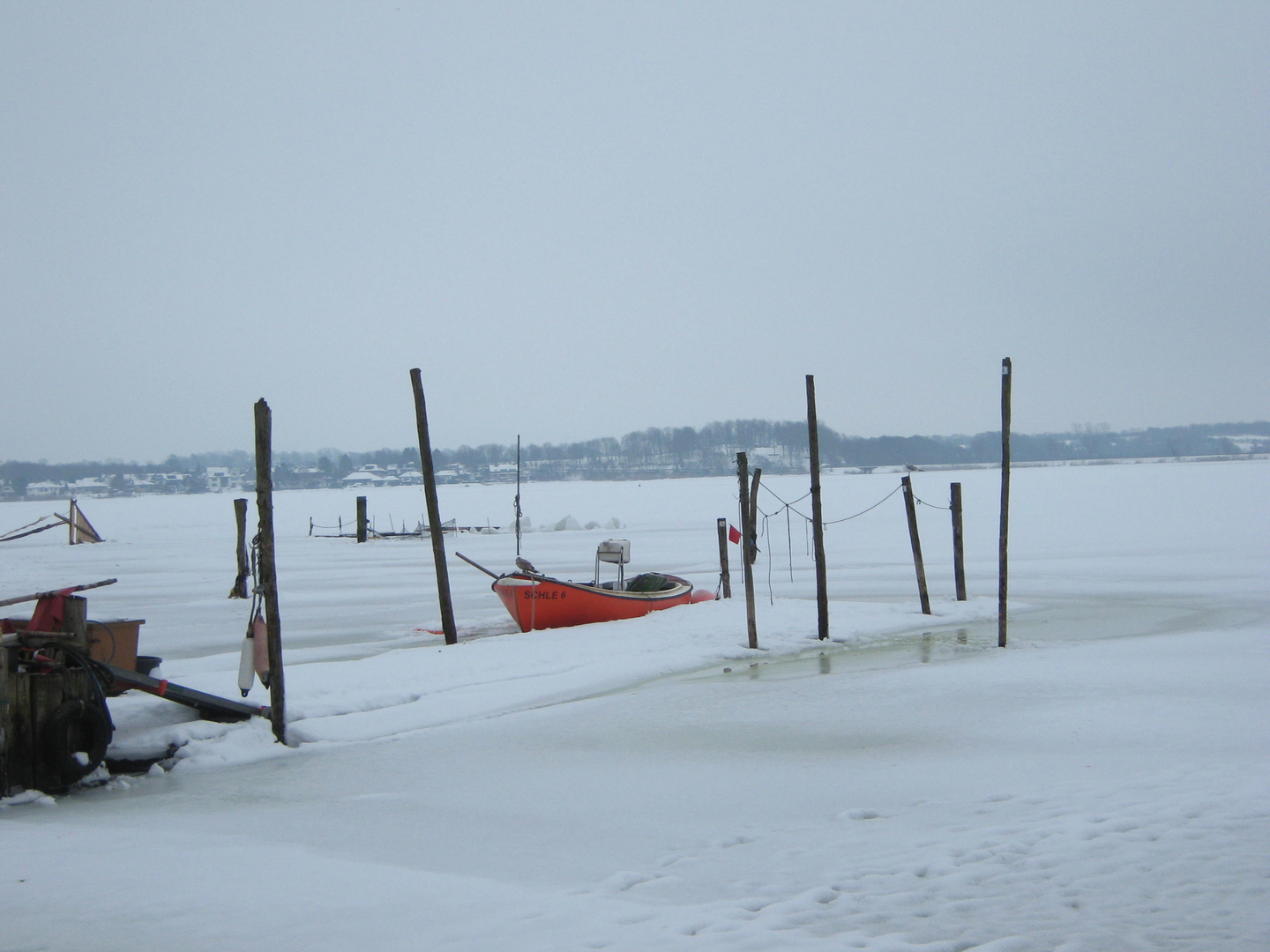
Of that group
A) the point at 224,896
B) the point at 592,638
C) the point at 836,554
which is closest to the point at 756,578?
the point at 836,554

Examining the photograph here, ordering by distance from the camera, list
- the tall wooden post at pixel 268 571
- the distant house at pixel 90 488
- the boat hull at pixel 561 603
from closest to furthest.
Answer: the tall wooden post at pixel 268 571 < the boat hull at pixel 561 603 < the distant house at pixel 90 488

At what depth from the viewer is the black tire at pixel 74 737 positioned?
6867 mm

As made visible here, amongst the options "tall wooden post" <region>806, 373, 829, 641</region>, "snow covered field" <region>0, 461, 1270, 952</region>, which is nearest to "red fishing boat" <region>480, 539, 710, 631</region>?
"snow covered field" <region>0, 461, 1270, 952</region>

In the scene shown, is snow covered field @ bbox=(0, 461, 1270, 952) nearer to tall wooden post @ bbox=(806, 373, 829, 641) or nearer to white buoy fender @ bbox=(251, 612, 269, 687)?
tall wooden post @ bbox=(806, 373, 829, 641)

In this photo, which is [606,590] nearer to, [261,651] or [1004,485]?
[1004,485]

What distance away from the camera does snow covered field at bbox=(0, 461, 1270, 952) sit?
423 cm

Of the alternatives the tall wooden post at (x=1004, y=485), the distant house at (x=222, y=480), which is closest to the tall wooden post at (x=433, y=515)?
the tall wooden post at (x=1004, y=485)

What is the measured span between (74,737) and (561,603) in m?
8.74

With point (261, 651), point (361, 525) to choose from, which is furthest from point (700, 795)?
point (361, 525)

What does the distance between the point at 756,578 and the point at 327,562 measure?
46.7ft

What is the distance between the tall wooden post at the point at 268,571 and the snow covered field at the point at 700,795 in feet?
1.00

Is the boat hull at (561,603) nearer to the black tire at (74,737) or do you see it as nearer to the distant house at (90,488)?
the black tire at (74,737)

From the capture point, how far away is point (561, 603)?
1526cm

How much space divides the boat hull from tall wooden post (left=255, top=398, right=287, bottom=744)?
675 cm
